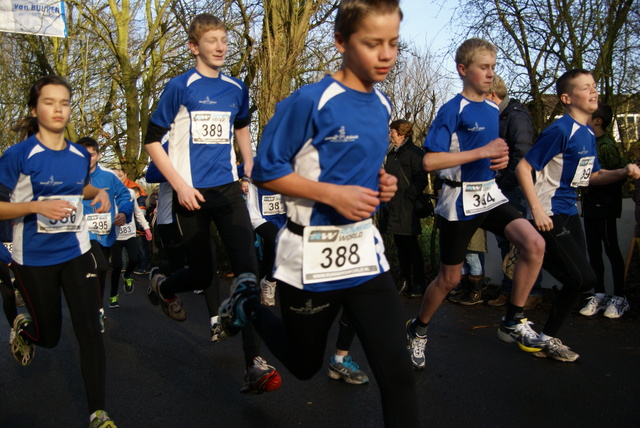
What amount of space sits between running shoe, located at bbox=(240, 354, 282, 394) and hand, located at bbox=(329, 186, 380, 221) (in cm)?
177

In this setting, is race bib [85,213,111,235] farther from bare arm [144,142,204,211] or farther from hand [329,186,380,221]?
hand [329,186,380,221]

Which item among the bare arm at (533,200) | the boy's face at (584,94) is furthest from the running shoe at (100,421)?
the boy's face at (584,94)

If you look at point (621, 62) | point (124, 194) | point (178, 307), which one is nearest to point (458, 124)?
point (178, 307)

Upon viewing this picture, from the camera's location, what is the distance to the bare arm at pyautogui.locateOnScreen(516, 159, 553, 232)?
4.70 m

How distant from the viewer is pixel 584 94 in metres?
4.85

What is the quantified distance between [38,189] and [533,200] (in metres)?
3.28

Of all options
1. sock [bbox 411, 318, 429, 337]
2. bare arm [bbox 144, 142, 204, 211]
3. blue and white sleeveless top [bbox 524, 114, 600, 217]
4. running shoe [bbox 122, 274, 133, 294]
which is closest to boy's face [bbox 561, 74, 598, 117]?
blue and white sleeveless top [bbox 524, 114, 600, 217]

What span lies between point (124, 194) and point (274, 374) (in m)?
4.39

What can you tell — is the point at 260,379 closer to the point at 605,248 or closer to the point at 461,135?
the point at 461,135

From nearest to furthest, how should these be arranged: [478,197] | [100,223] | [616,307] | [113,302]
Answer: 1. [478,197]
2. [616,307]
3. [100,223]
4. [113,302]

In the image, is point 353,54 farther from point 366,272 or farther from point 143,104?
point 143,104

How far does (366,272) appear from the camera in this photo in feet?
9.24

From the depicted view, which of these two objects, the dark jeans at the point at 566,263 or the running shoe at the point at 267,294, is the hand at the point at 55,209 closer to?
the dark jeans at the point at 566,263

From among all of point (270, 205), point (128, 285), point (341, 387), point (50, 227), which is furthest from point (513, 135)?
point (128, 285)
